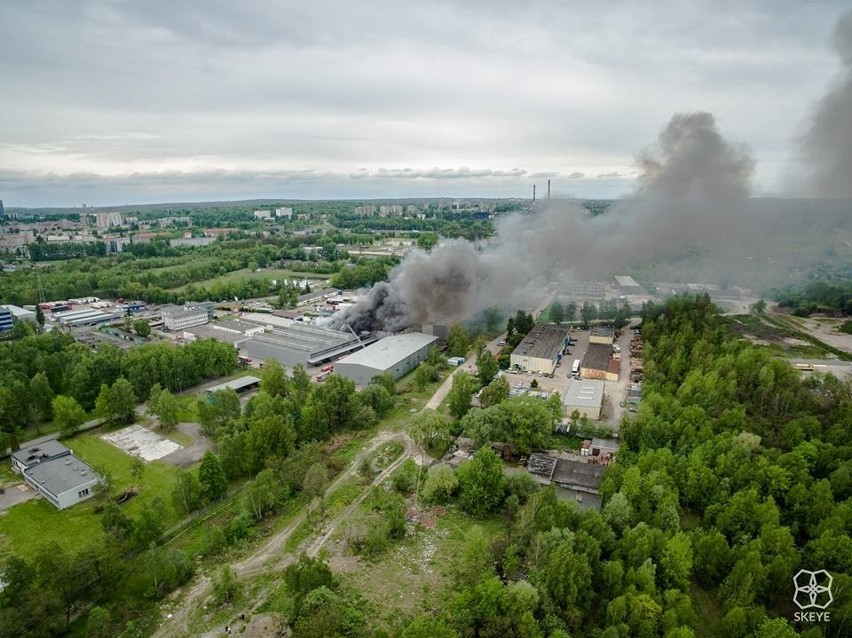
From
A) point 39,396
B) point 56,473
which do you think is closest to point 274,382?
point 56,473

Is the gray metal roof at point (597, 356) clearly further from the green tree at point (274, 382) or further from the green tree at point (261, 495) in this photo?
the green tree at point (261, 495)

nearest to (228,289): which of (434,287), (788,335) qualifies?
(434,287)

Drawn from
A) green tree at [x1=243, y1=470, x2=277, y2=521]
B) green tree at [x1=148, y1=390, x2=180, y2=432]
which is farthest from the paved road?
green tree at [x1=148, y1=390, x2=180, y2=432]

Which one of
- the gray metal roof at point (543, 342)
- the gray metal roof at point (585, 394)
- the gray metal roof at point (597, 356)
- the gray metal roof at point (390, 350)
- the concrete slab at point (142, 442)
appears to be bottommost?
the concrete slab at point (142, 442)

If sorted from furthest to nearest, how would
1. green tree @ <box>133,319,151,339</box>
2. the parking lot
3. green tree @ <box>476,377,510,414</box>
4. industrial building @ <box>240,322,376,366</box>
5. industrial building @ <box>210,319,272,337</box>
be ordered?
industrial building @ <box>210,319,272,337</box>, green tree @ <box>133,319,151,339</box>, industrial building @ <box>240,322,376,366</box>, the parking lot, green tree @ <box>476,377,510,414</box>

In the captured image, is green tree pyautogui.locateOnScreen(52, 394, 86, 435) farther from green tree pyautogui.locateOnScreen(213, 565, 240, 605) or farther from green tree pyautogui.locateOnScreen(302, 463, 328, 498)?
green tree pyautogui.locateOnScreen(213, 565, 240, 605)

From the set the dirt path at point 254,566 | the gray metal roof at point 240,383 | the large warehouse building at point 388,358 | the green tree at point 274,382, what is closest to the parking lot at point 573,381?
the large warehouse building at point 388,358
